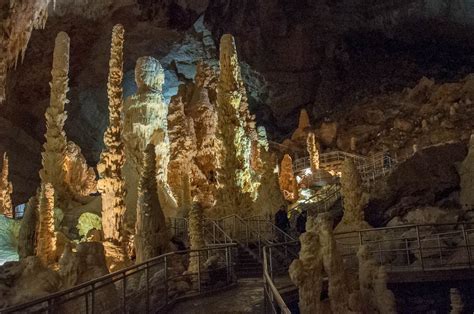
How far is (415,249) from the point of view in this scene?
1136 centimetres

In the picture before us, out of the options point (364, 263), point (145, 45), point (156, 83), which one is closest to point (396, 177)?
point (364, 263)

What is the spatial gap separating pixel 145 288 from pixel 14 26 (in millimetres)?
4173

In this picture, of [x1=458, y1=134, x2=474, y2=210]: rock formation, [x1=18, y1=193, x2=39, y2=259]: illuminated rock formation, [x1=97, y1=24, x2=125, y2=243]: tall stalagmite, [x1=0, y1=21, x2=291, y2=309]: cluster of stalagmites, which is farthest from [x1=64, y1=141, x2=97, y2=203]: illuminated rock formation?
[x1=458, y1=134, x2=474, y2=210]: rock formation

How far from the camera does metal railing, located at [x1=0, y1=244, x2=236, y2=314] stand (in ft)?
18.4

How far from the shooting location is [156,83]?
65.0 feet

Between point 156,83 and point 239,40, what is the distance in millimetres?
14122

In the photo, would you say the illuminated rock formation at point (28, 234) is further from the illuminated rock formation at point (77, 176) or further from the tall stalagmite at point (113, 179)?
the illuminated rock formation at point (77, 176)

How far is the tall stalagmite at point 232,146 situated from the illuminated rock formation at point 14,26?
9595 mm

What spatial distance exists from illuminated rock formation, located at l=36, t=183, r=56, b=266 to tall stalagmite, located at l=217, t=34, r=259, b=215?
5.36 meters

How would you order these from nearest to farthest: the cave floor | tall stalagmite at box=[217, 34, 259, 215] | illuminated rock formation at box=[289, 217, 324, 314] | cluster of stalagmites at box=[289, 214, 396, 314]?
the cave floor < illuminated rock formation at box=[289, 217, 324, 314] < cluster of stalagmites at box=[289, 214, 396, 314] < tall stalagmite at box=[217, 34, 259, 215]

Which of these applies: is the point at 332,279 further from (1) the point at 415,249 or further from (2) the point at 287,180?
(2) the point at 287,180

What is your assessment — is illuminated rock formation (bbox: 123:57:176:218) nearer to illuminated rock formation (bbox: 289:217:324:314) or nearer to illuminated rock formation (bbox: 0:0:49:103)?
illuminated rock formation (bbox: 289:217:324:314)

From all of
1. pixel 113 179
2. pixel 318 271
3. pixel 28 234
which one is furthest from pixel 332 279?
Result: pixel 113 179

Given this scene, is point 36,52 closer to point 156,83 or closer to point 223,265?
point 156,83
